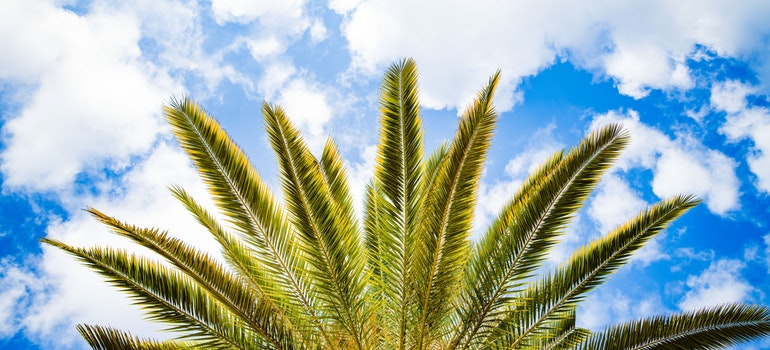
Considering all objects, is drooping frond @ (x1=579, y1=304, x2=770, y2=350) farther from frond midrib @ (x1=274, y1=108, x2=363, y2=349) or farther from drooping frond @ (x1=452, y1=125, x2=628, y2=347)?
frond midrib @ (x1=274, y1=108, x2=363, y2=349)

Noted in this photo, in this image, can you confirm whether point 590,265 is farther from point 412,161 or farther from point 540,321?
point 412,161

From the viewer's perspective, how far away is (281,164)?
267 inches

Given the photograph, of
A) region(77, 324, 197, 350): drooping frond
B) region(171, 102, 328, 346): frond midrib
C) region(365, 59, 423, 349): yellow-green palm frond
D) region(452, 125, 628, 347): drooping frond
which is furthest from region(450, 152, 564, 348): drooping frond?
region(77, 324, 197, 350): drooping frond

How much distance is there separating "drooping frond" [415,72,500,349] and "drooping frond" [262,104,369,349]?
2.51ft

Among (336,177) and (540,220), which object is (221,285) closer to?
(336,177)

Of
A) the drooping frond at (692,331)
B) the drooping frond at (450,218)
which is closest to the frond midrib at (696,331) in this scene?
the drooping frond at (692,331)

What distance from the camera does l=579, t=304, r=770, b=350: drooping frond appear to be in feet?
21.3

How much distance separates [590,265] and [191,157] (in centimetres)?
502

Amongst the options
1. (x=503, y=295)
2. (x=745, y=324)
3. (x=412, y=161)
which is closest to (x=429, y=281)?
(x=503, y=295)

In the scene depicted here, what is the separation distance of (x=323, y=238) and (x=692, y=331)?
15.0ft

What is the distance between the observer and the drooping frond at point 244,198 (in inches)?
255

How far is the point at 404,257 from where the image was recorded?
21.9ft

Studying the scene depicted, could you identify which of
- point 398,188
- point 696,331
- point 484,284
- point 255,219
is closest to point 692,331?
point 696,331

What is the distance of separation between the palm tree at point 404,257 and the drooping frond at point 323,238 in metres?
0.02
